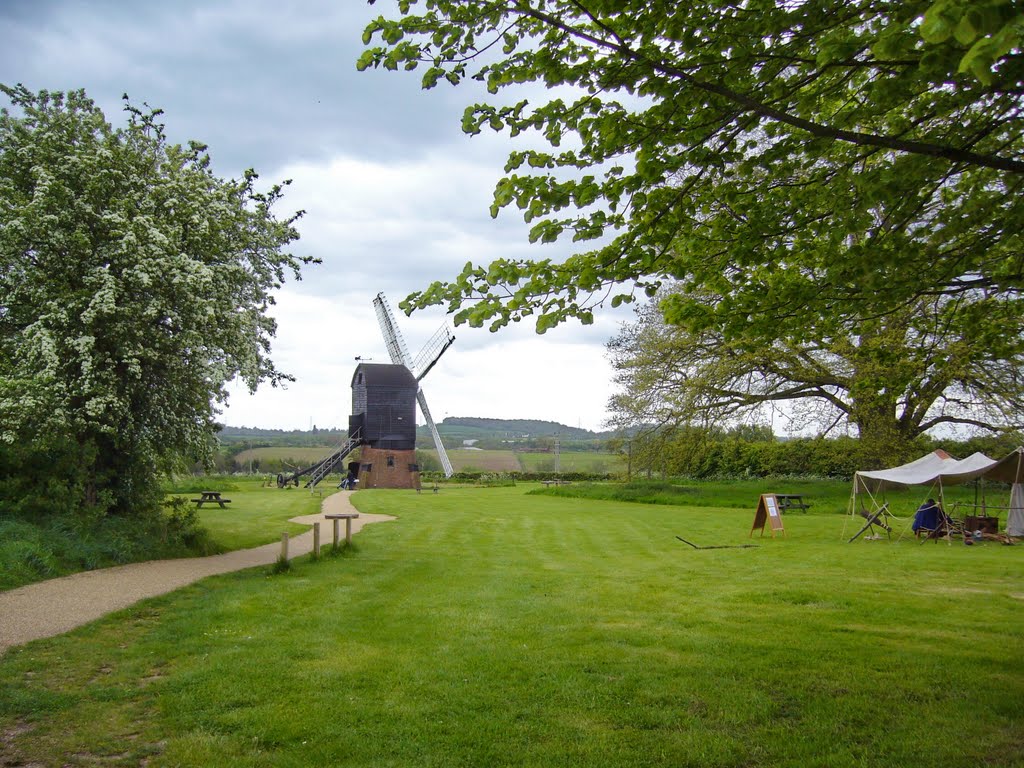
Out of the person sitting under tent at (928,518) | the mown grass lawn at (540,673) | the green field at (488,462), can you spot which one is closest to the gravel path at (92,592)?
the mown grass lawn at (540,673)

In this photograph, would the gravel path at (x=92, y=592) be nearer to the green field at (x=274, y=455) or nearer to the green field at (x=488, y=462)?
the green field at (x=488, y=462)

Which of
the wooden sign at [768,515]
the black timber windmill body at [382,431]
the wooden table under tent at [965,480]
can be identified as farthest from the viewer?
the black timber windmill body at [382,431]

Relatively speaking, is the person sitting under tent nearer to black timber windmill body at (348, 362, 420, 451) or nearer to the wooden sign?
the wooden sign

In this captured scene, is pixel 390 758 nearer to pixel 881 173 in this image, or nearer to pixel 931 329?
pixel 881 173

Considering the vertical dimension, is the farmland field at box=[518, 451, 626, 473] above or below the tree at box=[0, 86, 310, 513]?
below

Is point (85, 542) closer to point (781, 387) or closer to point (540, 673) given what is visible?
point (540, 673)

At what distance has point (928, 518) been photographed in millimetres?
18672

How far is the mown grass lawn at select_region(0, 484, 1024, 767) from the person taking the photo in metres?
4.77

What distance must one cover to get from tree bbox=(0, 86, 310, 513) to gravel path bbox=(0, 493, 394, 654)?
2144mm

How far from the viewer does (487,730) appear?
16.6 feet

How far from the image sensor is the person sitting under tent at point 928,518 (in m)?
18.3

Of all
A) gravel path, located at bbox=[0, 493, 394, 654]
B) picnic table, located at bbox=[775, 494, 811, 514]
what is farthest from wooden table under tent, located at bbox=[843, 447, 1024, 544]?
gravel path, located at bbox=[0, 493, 394, 654]

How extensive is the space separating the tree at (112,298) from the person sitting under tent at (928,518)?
1690 cm

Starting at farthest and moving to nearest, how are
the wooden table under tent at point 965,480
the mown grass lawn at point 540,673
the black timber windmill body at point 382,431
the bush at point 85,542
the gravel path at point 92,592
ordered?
the black timber windmill body at point 382,431 < the wooden table under tent at point 965,480 < the bush at point 85,542 < the gravel path at point 92,592 < the mown grass lawn at point 540,673
